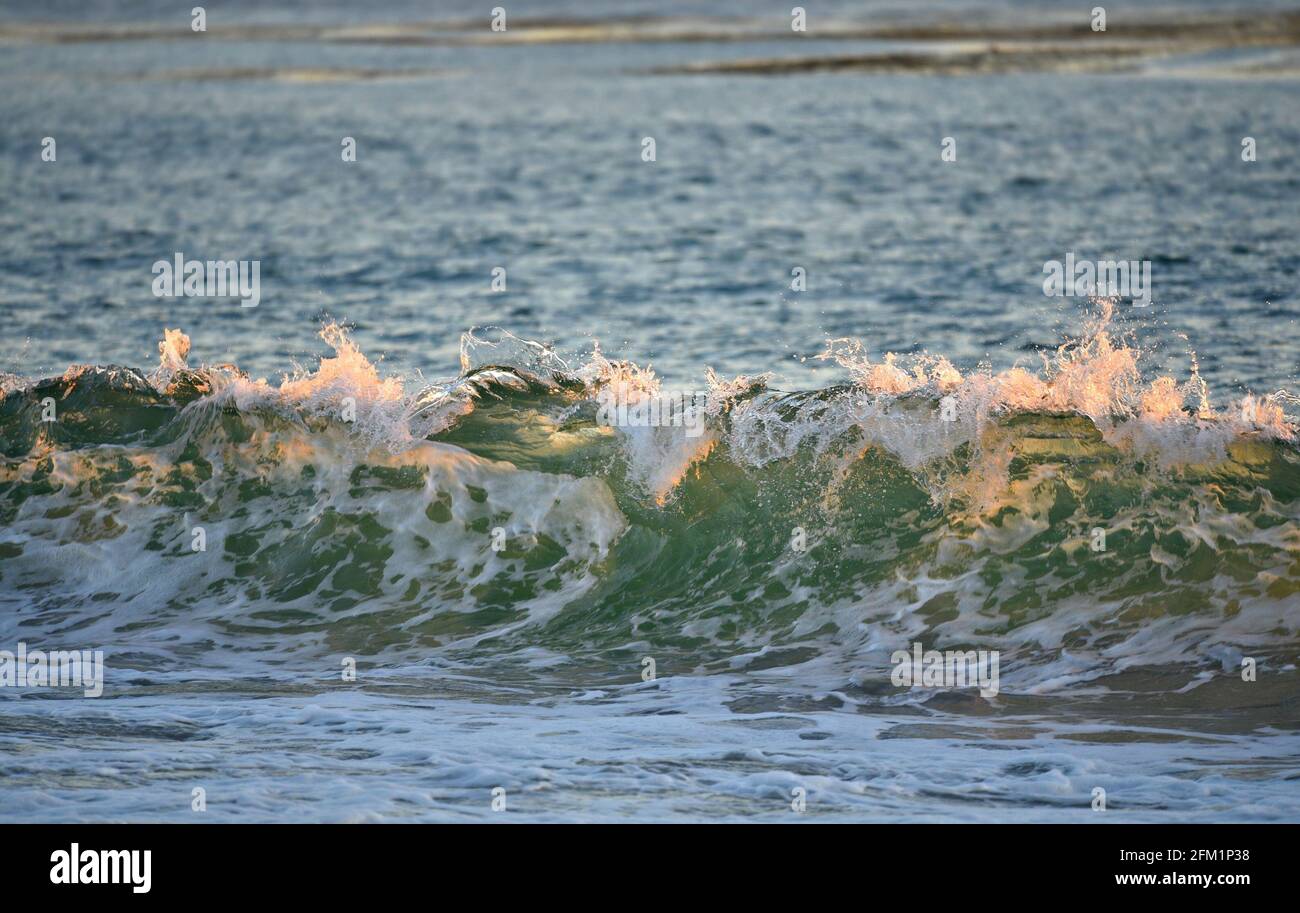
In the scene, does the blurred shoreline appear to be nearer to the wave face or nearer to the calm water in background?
the calm water in background

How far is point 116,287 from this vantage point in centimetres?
1873

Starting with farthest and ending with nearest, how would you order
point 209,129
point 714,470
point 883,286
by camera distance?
1. point 209,129
2. point 883,286
3. point 714,470

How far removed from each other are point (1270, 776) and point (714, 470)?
4942 mm

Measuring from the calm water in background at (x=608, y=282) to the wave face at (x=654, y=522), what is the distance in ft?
0.89

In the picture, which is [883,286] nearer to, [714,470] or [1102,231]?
[1102,231]

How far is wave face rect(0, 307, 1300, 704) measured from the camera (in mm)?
10516

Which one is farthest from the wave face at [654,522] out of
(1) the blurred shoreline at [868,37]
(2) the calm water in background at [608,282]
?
(1) the blurred shoreline at [868,37]

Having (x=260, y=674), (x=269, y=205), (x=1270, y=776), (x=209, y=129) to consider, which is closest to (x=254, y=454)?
(x=260, y=674)

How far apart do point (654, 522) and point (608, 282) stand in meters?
7.49

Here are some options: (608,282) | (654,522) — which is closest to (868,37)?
(608,282)

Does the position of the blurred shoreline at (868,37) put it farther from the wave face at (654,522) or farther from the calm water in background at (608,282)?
the wave face at (654,522)

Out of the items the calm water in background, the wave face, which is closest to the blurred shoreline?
the calm water in background

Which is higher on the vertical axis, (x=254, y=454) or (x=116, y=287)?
(x=116, y=287)

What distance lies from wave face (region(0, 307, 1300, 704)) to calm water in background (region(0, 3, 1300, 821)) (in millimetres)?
272
